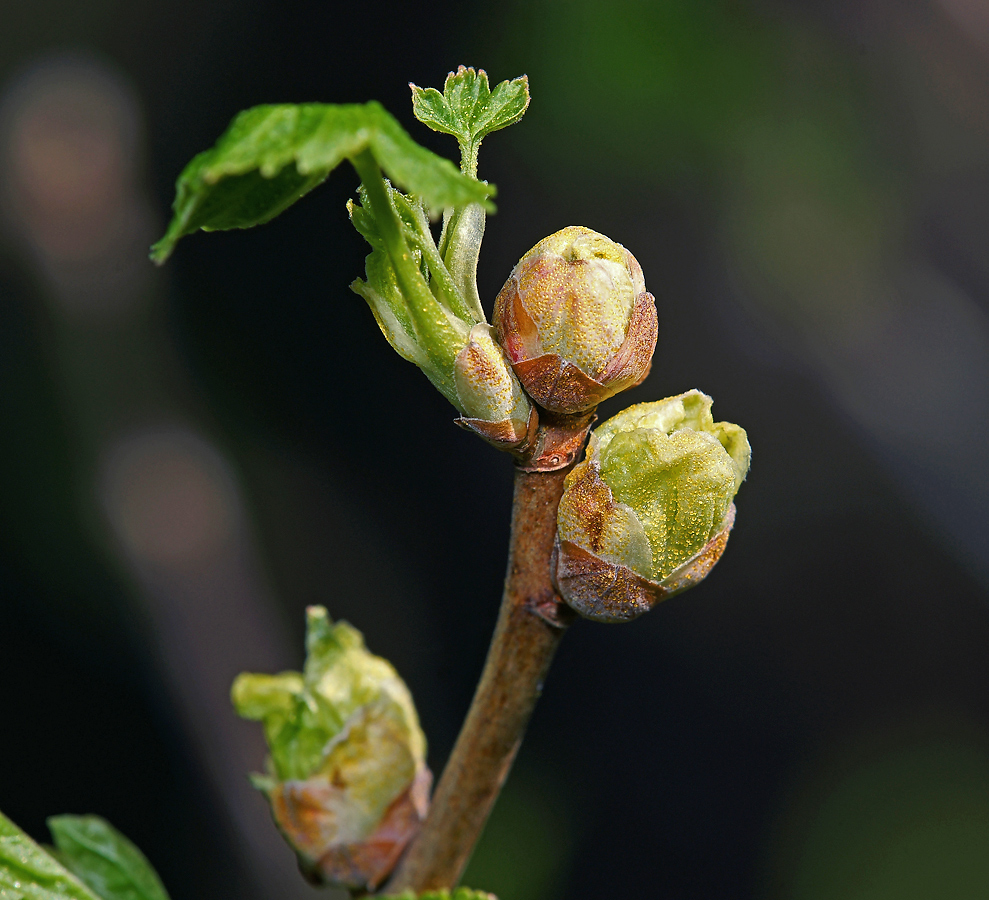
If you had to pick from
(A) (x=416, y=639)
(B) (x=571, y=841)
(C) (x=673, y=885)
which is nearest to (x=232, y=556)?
(A) (x=416, y=639)

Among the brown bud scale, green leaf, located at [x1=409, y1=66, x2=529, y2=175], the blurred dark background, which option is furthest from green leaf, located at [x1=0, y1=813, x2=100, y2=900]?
the blurred dark background

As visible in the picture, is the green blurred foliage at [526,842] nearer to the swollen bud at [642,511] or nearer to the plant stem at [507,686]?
the plant stem at [507,686]

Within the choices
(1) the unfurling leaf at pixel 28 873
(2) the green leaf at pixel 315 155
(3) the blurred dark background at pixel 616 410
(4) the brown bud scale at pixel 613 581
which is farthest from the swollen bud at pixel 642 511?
A: (3) the blurred dark background at pixel 616 410

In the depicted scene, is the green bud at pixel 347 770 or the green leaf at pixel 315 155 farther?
the green bud at pixel 347 770

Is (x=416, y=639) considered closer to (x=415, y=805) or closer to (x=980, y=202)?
(x=415, y=805)

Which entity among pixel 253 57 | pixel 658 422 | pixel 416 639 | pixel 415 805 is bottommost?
pixel 416 639

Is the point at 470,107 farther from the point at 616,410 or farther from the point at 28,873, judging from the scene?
the point at 616,410
